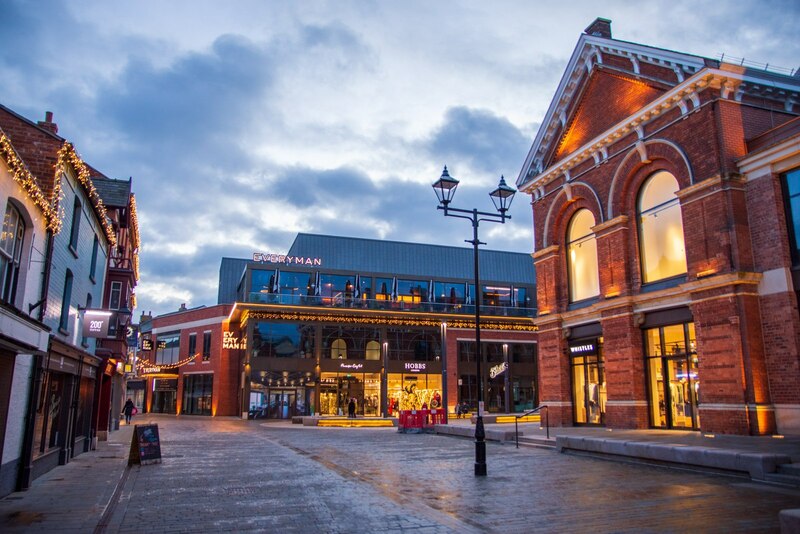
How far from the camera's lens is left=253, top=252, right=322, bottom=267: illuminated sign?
1965 inches

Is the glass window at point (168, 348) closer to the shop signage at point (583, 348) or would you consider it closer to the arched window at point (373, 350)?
the arched window at point (373, 350)

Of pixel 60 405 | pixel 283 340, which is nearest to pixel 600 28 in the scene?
pixel 60 405

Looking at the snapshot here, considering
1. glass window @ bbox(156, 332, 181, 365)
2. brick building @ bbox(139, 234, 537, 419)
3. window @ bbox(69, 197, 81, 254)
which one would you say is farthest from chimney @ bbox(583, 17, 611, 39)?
glass window @ bbox(156, 332, 181, 365)

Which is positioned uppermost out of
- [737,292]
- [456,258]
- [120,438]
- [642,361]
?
[456,258]

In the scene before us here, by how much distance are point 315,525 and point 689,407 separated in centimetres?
1519

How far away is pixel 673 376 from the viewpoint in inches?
786

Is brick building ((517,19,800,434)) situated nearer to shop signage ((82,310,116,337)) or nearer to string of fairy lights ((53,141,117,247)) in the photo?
shop signage ((82,310,116,337))

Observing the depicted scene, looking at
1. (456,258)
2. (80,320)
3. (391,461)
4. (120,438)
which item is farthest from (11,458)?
(456,258)

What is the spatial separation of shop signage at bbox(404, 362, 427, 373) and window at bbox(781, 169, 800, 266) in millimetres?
35272

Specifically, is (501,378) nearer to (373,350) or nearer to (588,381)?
(373,350)

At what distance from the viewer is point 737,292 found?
17.1m

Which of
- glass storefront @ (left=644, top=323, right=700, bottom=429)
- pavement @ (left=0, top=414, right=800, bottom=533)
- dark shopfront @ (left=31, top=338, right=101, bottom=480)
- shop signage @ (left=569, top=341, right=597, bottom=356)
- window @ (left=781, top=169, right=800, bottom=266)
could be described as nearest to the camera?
pavement @ (left=0, top=414, right=800, bottom=533)

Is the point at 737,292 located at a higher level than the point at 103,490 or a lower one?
higher

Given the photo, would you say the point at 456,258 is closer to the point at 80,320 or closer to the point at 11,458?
the point at 80,320
